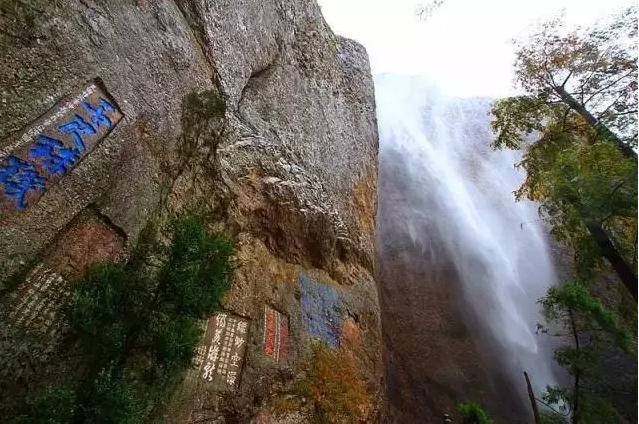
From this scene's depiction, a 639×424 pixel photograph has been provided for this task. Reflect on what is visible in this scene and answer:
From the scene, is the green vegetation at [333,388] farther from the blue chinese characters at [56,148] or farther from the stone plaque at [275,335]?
the blue chinese characters at [56,148]

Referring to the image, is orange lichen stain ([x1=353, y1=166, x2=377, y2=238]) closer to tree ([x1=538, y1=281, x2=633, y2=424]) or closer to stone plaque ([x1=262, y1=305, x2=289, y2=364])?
stone plaque ([x1=262, y1=305, x2=289, y2=364])

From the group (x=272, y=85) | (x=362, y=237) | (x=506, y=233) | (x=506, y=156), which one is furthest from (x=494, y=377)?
(x=506, y=156)

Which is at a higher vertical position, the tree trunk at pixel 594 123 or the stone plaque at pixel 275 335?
the tree trunk at pixel 594 123

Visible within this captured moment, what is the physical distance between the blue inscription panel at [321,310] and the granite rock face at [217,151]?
0.20 metres

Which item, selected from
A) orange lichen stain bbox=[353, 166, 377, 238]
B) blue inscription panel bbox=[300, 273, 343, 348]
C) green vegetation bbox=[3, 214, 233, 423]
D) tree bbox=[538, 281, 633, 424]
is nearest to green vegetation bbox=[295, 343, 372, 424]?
blue inscription panel bbox=[300, 273, 343, 348]

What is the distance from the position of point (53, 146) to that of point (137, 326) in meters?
1.96

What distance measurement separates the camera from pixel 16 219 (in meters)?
3.54

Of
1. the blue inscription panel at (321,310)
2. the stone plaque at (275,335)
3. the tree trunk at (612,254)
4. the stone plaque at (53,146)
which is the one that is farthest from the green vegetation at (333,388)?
the tree trunk at (612,254)

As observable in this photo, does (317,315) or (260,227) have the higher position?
(260,227)

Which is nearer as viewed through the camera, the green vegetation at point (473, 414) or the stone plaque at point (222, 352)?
the stone plaque at point (222, 352)

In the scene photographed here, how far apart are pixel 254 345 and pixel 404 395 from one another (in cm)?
725

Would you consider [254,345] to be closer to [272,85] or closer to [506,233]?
[272,85]

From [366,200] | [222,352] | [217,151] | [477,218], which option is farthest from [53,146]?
[477,218]

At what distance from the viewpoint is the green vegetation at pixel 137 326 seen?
3293mm
